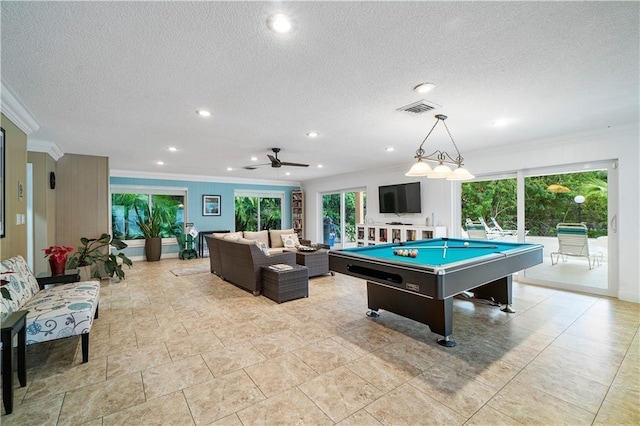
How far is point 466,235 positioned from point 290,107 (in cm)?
449

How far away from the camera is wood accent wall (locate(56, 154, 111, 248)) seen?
5.24 metres

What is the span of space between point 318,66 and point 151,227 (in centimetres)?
716

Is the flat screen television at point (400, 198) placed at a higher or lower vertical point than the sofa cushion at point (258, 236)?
higher

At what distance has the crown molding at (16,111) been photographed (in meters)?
2.68

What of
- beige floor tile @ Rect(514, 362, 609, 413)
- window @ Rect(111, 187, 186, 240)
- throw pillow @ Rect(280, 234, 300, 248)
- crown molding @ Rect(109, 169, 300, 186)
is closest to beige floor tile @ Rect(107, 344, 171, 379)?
beige floor tile @ Rect(514, 362, 609, 413)

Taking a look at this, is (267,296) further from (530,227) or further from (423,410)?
(530,227)

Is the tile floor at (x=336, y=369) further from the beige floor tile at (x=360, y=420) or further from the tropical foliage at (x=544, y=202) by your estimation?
the tropical foliage at (x=544, y=202)

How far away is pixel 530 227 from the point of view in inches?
198

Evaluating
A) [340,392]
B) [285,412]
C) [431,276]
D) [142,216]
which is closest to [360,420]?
[340,392]

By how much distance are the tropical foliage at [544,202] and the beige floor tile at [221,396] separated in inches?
202

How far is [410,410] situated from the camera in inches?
73.7

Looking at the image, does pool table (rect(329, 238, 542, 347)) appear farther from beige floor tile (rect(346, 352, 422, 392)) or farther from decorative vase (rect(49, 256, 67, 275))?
decorative vase (rect(49, 256, 67, 275))

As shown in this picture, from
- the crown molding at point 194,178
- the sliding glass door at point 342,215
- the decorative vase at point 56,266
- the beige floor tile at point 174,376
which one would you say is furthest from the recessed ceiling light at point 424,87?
the crown molding at point 194,178

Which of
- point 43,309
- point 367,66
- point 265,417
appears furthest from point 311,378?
point 367,66
